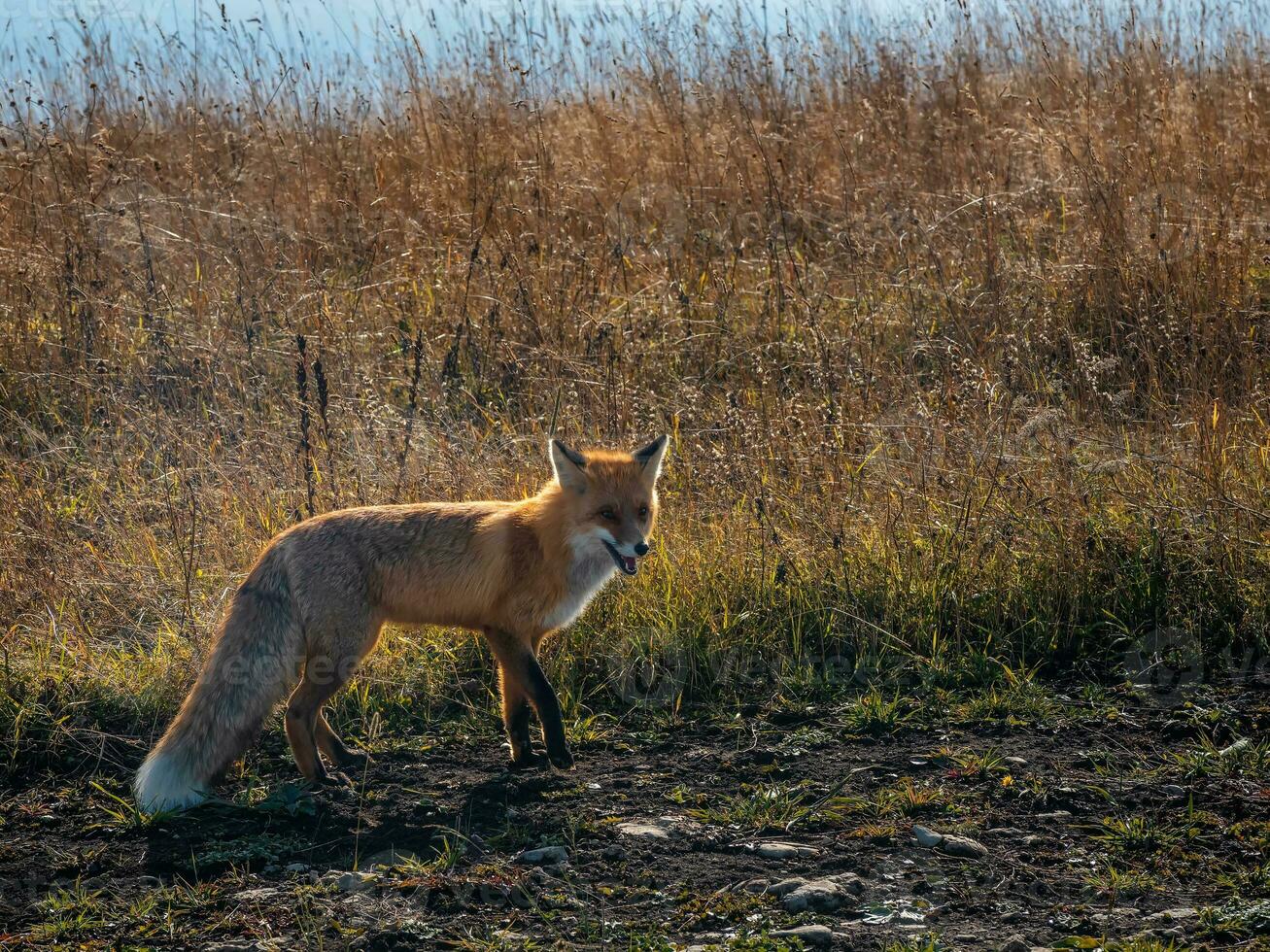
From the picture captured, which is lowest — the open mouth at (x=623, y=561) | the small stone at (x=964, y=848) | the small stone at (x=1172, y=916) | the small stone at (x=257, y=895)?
the small stone at (x=1172, y=916)

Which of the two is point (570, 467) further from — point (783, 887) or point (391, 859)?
point (783, 887)

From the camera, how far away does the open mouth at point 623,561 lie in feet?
13.2

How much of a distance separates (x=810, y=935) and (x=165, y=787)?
1940 mm

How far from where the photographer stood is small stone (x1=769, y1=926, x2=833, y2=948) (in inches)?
107

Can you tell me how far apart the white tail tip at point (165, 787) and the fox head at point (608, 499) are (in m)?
1.43

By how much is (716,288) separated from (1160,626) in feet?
11.8

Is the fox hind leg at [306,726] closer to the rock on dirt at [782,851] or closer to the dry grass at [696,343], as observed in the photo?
the dry grass at [696,343]

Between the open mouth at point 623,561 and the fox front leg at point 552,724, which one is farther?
the open mouth at point 623,561

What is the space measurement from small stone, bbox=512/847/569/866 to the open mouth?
106 cm

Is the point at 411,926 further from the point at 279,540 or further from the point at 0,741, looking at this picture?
the point at 0,741

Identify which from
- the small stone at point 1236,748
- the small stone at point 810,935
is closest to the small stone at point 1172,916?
the small stone at point 810,935

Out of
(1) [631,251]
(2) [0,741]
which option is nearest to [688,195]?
(1) [631,251]

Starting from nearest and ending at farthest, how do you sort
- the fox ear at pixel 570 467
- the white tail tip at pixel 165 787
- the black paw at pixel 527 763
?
the white tail tip at pixel 165 787
the black paw at pixel 527 763
the fox ear at pixel 570 467

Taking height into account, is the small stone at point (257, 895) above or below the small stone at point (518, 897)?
above
